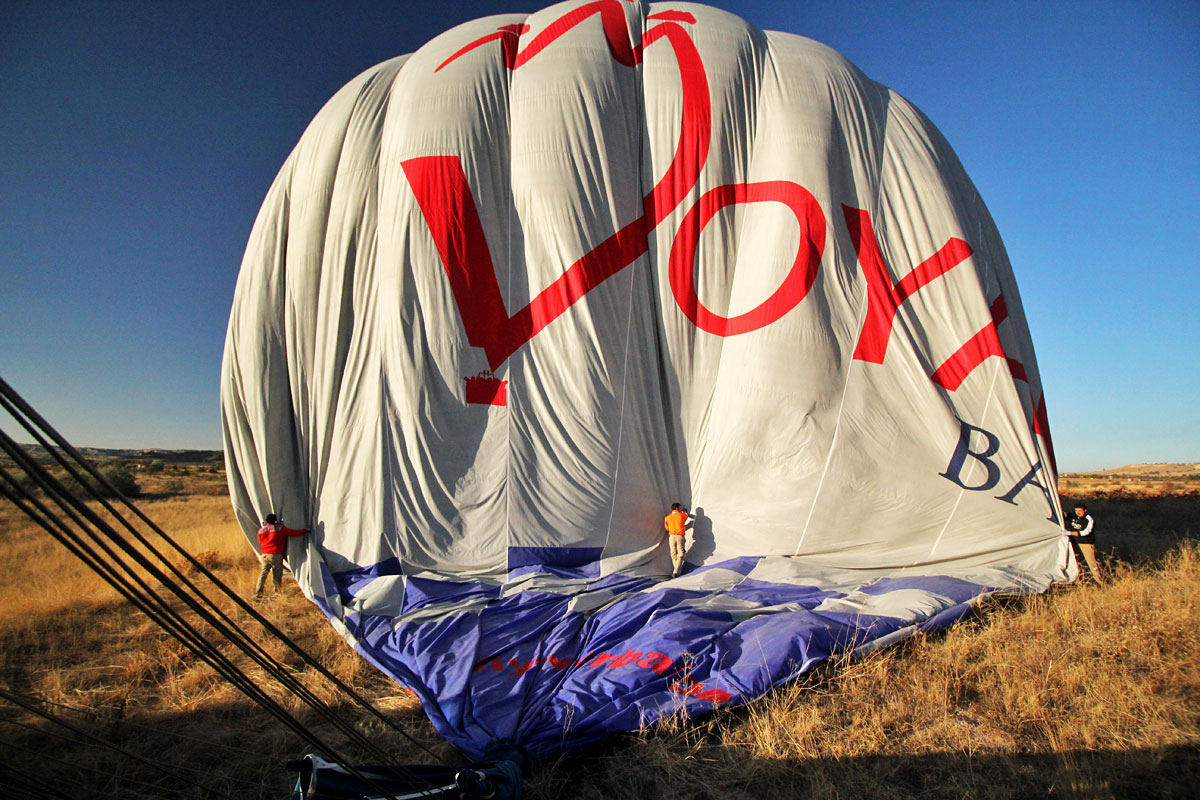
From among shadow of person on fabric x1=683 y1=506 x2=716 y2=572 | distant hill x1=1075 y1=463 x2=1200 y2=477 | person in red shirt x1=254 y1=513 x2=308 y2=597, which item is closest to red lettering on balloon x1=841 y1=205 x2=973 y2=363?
shadow of person on fabric x1=683 y1=506 x2=716 y2=572

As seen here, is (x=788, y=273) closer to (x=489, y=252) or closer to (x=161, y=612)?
(x=489, y=252)

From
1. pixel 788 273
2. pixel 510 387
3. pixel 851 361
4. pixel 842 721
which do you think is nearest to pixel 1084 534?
Result: pixel 851 361

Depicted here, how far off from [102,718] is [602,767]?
11.5ft

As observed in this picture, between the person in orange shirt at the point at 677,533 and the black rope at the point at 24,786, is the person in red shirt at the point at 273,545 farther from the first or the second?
the black rope at the point at 24,786

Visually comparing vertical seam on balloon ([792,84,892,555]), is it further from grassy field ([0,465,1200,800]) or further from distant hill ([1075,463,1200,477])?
distant hill ([1075,463,1200,477])

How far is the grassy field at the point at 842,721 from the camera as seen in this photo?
3.19 metres

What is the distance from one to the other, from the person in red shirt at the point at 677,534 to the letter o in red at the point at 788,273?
220cm

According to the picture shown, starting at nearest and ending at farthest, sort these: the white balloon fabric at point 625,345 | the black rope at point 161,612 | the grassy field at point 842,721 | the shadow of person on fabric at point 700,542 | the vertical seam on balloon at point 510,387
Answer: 1. the black rope at point 161,612
2. the grassy field at point 842,721
3. the white balloon fabric at point 625,345
4. the vertical seam on balloon at point 510,387
5. the shadow of person on fabric at point 700,542

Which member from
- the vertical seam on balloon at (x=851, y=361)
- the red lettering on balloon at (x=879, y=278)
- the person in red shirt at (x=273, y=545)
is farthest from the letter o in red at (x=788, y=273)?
the person in red shirt at (x=273, y=545)

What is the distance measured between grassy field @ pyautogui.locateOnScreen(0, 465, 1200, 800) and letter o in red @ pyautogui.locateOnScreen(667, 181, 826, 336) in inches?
145

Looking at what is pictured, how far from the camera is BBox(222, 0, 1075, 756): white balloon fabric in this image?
21.7 feet

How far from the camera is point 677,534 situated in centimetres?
693

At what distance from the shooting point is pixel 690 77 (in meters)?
7.33

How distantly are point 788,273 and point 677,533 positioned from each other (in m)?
3.25
